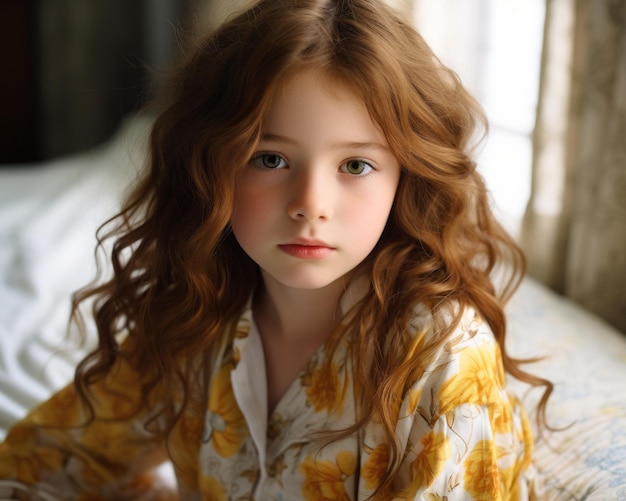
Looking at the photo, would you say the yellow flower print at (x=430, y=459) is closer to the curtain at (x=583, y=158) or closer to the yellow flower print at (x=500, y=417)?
the yellow flower print at (x=500, y=417)

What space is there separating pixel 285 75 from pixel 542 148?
0.93 m

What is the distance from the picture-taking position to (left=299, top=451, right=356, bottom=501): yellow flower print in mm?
1003

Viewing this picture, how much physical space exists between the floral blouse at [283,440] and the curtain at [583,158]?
47 cm

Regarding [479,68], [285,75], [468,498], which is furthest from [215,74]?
[479,68]

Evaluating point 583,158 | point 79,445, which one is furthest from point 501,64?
point 79,445

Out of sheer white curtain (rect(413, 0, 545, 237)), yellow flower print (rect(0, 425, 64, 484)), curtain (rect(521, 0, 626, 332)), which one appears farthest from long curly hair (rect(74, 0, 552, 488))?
sheer white curtain (rect(413, 0, 545, 237))

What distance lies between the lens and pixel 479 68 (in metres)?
2.17

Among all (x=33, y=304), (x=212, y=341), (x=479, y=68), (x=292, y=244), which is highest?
(x=479, y=68)

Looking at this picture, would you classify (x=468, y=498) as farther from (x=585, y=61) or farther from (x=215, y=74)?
(x=585, y=61)

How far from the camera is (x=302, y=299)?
3.50 ft

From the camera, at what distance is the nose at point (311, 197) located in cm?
87

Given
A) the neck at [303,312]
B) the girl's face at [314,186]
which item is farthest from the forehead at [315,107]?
the neck at [303,312]

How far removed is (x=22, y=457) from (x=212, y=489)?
31 cm

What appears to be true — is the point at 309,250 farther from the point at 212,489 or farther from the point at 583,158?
the point at 583,158
